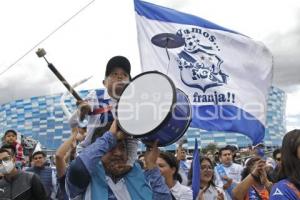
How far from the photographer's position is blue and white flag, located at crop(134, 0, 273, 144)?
580 centimetres

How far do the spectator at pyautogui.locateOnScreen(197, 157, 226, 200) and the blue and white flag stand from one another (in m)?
0.86

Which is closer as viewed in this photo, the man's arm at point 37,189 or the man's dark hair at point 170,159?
the man's dark hair at point 170,159

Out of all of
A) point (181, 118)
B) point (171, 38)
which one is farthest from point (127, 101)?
point (171, 38)

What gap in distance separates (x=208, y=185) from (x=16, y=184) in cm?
209

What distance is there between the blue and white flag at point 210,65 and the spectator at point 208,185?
86cm

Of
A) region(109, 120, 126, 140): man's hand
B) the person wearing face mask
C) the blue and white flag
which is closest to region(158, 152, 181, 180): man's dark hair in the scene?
the blue and white flag

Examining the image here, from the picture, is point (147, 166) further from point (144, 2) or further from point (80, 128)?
point (144, 2)

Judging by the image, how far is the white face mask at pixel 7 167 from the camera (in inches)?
190

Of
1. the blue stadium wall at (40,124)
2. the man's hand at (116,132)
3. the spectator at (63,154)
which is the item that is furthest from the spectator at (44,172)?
the blue stadium wall at (40,124)

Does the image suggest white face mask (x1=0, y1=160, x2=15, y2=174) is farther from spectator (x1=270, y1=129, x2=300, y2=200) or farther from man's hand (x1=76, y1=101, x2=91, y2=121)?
spectator (x1=270, y1=129, x2=300, y2=200)

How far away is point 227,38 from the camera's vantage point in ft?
21.2

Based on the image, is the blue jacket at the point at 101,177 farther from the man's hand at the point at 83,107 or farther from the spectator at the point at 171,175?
the spectator at the point at 171,175

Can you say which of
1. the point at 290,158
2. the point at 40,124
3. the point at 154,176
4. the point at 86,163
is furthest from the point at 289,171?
the point at 40,124

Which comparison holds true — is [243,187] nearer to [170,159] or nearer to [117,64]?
[170,159]
